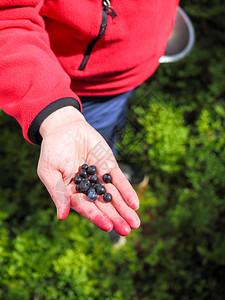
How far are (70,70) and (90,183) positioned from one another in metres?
0.70

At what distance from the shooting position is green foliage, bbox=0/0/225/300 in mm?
2492

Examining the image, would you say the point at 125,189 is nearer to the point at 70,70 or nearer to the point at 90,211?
the point at 90,211

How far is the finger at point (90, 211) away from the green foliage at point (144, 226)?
110 cm

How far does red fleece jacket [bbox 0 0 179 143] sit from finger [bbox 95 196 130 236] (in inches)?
20.4

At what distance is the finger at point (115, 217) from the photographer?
1.59 meters

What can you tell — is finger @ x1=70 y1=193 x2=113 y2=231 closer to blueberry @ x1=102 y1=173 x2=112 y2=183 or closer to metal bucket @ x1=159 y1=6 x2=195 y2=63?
blueberry @ x1=102 y1=173 x2=112 y2=183

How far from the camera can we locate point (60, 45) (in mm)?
1776

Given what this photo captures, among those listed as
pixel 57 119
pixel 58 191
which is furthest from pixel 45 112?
pixel 58 191

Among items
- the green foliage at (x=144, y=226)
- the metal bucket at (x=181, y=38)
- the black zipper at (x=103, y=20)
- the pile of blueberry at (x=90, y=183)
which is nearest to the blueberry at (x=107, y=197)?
the pile of blueberry at (x=90, y=183)

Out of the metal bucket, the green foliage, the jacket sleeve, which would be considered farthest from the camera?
the metal bucket

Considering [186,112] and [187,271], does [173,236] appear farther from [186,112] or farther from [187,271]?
[186,112]

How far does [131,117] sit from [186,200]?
43.2 inches

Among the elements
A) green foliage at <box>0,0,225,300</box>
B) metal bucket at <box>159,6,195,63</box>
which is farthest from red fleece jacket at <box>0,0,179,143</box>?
green foliage at <box>0,0,225,300</box>

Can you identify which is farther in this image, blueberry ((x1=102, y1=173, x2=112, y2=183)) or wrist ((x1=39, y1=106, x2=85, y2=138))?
blueberry ((x1=102, y1=173, x2=112, y2=183))
